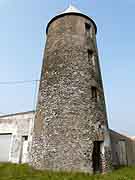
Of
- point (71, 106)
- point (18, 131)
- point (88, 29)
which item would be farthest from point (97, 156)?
point (88, 29)

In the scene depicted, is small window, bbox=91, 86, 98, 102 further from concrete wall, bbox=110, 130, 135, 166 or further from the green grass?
concrete wall, bbox=110, 130, 135, 166

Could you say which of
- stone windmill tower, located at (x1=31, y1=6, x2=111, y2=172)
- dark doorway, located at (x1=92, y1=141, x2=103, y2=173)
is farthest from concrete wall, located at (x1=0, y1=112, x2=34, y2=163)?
dark doorway, located at (x1=92, y1=141, x2=103, y2=173)

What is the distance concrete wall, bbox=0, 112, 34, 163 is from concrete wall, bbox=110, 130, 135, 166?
8230 millimetres

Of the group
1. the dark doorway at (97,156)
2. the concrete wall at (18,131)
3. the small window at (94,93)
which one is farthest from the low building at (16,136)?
the small window at (94,93)

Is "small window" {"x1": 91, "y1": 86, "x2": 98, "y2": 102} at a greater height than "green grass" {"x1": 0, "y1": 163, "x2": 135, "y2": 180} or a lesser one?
greater

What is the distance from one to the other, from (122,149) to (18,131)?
413 inches

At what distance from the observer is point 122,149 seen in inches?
727

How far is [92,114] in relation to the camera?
10.8 metres

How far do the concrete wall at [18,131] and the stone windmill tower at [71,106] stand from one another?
2981mm

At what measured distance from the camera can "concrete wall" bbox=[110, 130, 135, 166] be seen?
17734 mm

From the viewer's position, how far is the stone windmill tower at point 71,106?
32.3 feet

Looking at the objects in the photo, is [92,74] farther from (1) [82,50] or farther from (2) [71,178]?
(2) [71,178]

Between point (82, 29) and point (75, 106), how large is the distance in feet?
18.1

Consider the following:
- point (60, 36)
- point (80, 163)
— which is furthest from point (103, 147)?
point (60, 36)
